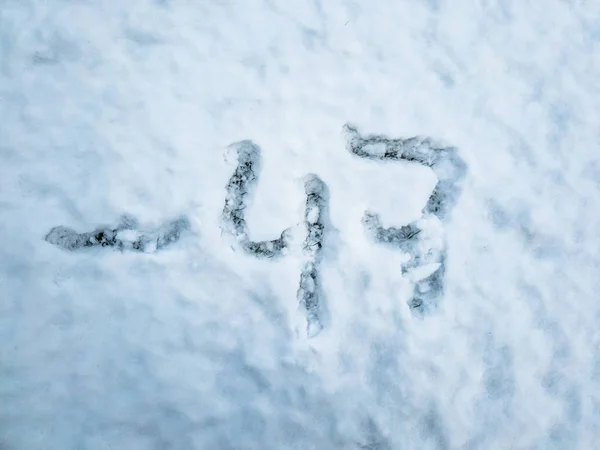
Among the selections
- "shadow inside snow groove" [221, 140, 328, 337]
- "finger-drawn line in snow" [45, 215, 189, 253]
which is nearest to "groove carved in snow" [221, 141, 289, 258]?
"shadow inside snow groove" [221, 140, 328, 337]

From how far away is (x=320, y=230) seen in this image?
1184 millimetres

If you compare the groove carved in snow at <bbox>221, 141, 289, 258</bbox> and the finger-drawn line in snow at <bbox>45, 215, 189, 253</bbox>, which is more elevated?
the groove carved in snow at <bbox>221, 141, 289, 258</bbox>

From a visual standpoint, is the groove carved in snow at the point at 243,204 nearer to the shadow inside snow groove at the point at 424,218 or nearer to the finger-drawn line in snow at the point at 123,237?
the finger-drawn line in snow at the point at 123,237

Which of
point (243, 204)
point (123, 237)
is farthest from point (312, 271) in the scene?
point (123, 237)

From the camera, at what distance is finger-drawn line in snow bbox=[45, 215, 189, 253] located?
45.8 inches

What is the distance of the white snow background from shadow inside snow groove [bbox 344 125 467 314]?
1.1 inches

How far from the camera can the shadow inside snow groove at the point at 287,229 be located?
3.85 ft

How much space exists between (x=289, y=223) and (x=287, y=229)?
0.02 m

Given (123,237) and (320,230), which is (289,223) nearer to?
(320,230)

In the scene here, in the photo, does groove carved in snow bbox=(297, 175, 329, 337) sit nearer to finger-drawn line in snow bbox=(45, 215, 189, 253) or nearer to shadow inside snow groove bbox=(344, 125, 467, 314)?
shadow inside snow groove bbox=(344, 125, 467, 314)

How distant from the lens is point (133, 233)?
117 cm

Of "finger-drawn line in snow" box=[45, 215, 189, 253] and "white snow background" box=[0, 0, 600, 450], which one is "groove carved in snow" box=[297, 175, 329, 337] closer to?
"white snow background" box=[0, 0, 600, 450]

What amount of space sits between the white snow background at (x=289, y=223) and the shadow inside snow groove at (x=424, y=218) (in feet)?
0.09

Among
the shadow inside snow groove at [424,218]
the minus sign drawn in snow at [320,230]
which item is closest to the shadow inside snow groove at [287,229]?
the minus sign drawn in snow at [320,230]
